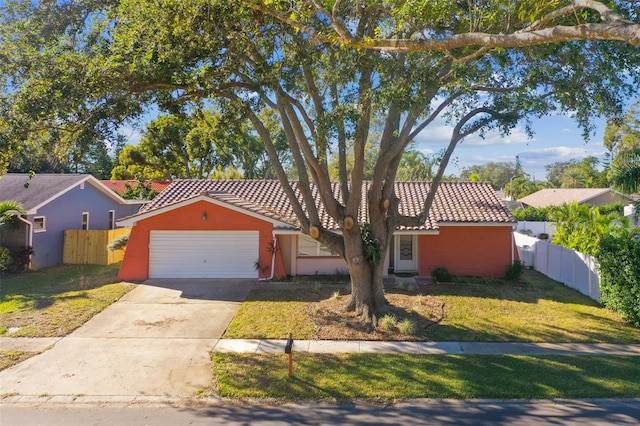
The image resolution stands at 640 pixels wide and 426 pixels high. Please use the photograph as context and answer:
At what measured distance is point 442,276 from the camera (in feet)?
54.9

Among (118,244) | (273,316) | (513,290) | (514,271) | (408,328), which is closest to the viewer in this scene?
(408,328)

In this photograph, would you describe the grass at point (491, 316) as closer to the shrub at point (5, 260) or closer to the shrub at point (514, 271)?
the shrub at point (514, 271)

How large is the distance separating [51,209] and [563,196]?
45.3 metres

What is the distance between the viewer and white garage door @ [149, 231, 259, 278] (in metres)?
17.0

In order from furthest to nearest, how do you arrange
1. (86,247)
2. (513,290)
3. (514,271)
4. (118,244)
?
(86,247) → (118,244) → (514,271) → (513,290)

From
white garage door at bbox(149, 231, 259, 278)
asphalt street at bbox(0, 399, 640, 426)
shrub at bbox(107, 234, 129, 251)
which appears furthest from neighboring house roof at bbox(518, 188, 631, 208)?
asphalt street at bbox(0, 399, 640, 426)

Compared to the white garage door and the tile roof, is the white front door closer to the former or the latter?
the white garage door

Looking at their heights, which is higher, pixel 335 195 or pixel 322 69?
pixel 322 69

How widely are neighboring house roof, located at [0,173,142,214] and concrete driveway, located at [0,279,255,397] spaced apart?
863cm

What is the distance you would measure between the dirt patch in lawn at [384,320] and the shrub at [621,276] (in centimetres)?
466

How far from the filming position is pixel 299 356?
29.6ft

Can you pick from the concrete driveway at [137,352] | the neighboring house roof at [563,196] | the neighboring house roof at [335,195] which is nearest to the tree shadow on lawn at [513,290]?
the neighboring house roof at [335,195]

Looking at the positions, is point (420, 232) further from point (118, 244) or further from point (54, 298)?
point (118, 244)

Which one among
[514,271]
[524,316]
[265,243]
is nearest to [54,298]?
[265,243]
